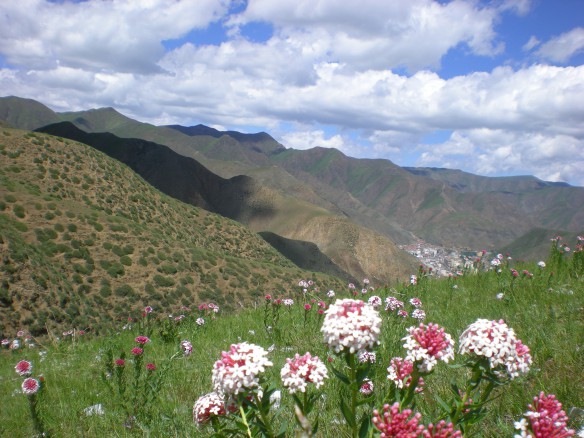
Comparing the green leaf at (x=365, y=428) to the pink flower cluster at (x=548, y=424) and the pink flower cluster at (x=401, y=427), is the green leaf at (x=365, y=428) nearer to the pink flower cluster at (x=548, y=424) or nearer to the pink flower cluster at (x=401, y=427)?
the pink flower cluster at (x=401, y=427)

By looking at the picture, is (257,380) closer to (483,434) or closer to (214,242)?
(483,434)

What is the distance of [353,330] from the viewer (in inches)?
77.2

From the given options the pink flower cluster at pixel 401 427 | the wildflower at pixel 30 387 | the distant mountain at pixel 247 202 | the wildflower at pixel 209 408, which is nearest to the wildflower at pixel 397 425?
the pink flower cluster at pixel 401 427

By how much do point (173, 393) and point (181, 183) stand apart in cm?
17502

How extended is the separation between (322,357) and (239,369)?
3.91 m

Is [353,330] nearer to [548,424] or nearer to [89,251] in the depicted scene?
[548,424]

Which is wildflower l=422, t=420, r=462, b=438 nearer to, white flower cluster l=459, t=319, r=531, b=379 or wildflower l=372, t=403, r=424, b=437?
wildflower l=372, t=403, r=424, b=437

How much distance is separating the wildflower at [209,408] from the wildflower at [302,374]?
0.45 m

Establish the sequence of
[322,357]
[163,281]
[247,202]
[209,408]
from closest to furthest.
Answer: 1. [209,408]
2. [322,357]
3. [163,281]
4. [247,202]

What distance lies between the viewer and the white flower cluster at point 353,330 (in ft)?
6.37

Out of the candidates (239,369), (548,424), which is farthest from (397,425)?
(239,369)

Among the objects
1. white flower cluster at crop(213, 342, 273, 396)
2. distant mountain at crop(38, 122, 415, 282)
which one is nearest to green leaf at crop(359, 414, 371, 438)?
white flower cluster at crop(213, 342, 273, 396)

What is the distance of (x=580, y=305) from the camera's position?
5.86 meters

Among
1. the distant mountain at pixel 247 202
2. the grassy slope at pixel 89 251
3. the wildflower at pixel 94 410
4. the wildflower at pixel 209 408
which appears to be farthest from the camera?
the distant mountain at pixel 247 202
